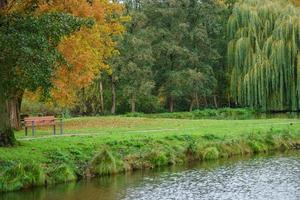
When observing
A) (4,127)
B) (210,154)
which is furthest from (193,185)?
(4,127)

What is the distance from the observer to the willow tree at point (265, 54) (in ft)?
140

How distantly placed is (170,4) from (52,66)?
38114 millimetres

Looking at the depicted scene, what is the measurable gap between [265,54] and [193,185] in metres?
28.4

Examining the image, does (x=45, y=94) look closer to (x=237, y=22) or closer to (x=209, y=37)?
(x=237, y=22)

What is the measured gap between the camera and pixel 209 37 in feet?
189

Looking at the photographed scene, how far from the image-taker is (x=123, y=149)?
22250mm

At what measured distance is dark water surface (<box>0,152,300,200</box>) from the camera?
16141 millimetres

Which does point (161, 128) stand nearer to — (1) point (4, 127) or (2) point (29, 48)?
(1) point (4, 127)

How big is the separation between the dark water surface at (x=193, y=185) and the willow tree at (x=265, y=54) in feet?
72.8

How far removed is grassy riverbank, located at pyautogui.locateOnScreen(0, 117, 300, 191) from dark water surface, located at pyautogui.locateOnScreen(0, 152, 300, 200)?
26.7 inches

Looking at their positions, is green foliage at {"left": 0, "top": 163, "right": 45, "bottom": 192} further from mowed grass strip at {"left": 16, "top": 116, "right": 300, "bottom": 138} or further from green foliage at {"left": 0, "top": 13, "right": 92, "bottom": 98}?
mowed grass strip at {"left": 16, "top": 116, "right": 300, "bottom": 138}

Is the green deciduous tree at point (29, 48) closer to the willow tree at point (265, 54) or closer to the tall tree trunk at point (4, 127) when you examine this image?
the tall tree trunk at point (4, 127)

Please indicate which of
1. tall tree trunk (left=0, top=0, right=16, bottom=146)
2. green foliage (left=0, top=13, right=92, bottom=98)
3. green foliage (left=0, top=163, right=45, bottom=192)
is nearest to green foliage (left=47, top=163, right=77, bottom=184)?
green foliage (left=0, top=163, right=45, bottom=192)

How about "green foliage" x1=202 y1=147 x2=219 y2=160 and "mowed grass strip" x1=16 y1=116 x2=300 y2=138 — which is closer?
"green foliage" x1=202 y1=147 x2=219 y2=160
